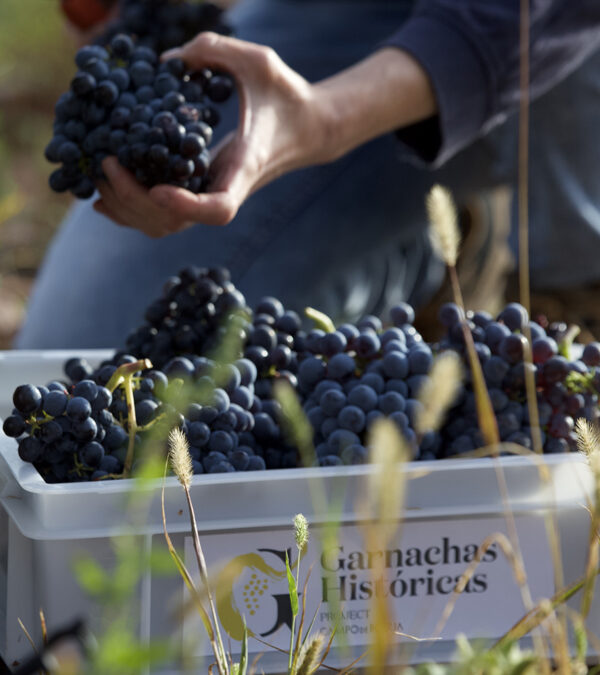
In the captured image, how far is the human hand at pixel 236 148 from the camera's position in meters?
0.96

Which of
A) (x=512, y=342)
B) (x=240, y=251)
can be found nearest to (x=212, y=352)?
(x=512, y=342)

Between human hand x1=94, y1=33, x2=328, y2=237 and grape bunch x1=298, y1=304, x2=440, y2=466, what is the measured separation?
0.21 meters

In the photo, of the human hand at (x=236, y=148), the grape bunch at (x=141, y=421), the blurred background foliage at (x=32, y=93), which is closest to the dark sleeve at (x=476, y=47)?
the human hand at (x=236, y=148)

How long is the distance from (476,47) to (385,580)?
2.89 feet

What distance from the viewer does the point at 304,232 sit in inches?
66.9

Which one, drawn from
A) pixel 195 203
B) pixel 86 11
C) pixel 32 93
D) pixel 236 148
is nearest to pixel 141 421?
pixel 195 203

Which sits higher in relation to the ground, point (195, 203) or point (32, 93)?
point (32, 93)

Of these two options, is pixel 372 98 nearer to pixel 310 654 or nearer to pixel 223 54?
pixel 223 54

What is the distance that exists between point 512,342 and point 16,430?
0.44 m

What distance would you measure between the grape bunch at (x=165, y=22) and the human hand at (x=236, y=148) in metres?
0.22

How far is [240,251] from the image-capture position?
5.45 feet

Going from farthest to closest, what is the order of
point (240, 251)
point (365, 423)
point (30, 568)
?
point (240, 251), point (365, 423), point (30, 568)

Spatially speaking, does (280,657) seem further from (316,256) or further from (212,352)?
(316,256)

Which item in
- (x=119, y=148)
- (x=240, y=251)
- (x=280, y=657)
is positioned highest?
(x=240, y=251)
